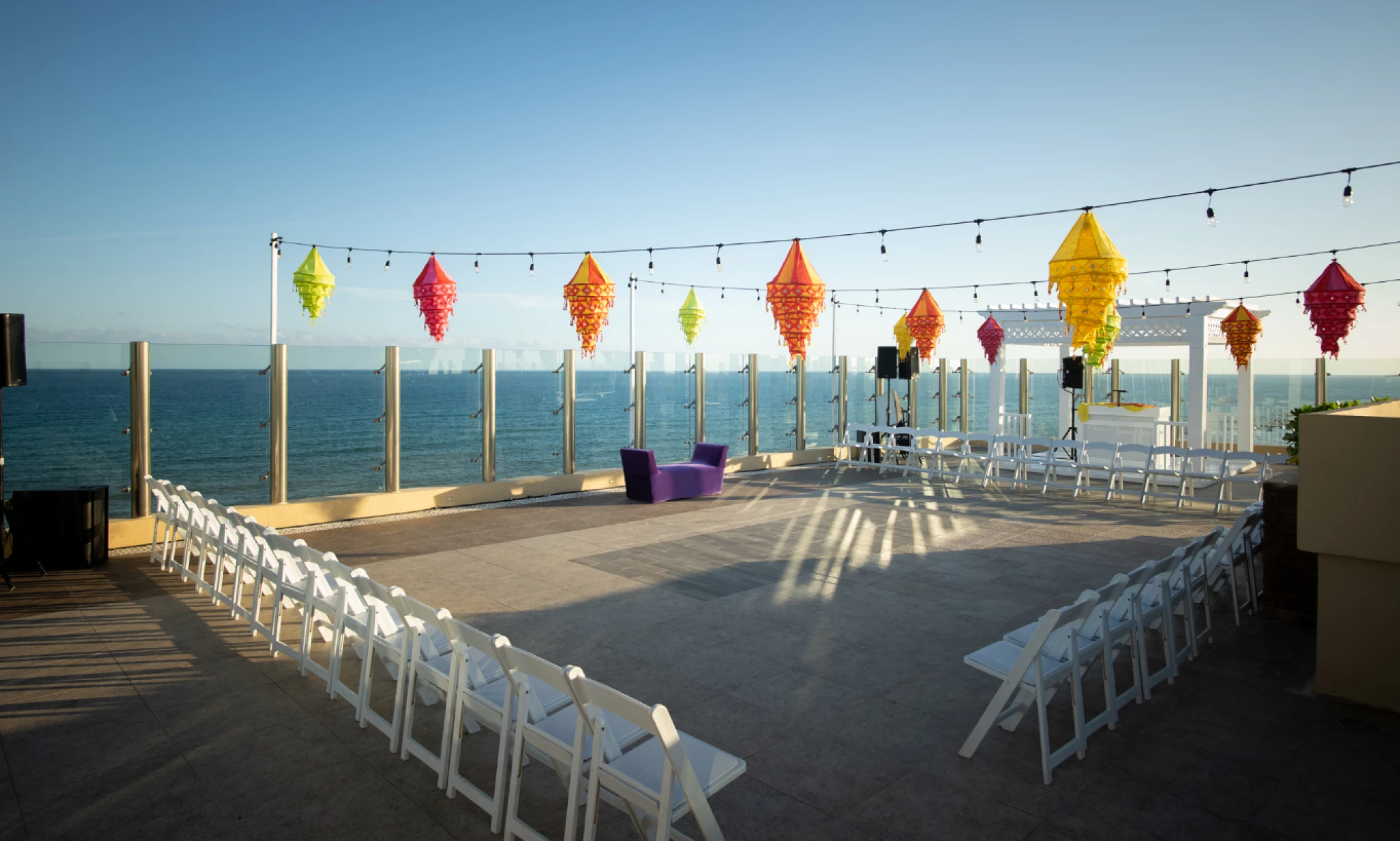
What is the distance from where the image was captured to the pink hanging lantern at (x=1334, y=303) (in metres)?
8.15

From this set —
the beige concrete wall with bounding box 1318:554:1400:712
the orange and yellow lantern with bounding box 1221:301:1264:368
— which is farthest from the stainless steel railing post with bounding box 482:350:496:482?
the orange and yellow lantern with bounding box 1221:301:1264:368

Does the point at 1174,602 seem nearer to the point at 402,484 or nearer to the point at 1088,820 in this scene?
the point at 1088,820

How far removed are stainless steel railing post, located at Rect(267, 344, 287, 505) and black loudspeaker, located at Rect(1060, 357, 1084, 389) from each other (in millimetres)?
13073

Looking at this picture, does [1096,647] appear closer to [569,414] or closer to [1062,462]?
[1062,462]

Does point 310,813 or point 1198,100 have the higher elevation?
point 1198,100

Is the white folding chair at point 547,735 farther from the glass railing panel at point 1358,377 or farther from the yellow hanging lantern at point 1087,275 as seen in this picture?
the glass railing panel at point 1358,377

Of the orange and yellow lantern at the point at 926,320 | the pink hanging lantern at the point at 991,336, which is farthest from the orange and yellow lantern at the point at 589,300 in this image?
the pink hanging lantern at the point at 991,336

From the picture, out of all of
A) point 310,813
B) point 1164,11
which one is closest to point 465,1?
point 1164,11

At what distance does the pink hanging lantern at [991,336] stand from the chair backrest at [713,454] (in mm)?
6718

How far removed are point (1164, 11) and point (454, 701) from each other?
889 centimetres

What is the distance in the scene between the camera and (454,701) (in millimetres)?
2861

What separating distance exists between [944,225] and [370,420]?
7.00 meters

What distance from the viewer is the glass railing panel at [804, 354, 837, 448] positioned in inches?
549

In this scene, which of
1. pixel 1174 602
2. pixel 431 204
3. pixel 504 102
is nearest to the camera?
pixel 1174 602
